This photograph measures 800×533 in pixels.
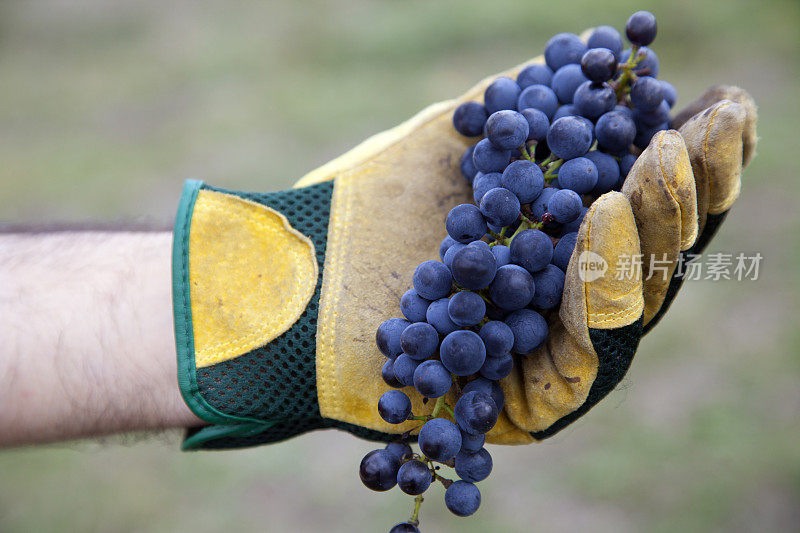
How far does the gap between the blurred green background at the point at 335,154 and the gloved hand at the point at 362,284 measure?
0.22 metres

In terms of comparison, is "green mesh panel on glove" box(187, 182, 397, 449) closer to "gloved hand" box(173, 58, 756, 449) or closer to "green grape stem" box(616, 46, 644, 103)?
"gloved hand" box(173, 58, 756, 449)

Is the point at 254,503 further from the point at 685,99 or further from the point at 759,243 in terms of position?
the point at 685,99

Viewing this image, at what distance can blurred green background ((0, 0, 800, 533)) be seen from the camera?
2490 millimetres

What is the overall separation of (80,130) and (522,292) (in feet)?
14.0

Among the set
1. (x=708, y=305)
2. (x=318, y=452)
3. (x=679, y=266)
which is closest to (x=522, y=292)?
(x=679, y=266)

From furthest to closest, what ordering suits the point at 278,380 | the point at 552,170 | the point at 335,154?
the point at 335,154, the point at 278,380, the point at 552,170

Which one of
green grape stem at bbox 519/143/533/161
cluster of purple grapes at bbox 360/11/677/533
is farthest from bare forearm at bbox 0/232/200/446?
green grape stem at bbox 519/143/533/161

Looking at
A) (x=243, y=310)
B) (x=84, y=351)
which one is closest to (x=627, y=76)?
(x=243, y=310)

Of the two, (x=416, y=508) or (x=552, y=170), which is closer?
(x=416, y=508)

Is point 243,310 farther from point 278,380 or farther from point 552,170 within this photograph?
point 552,170

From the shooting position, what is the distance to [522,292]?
1000 millimetres

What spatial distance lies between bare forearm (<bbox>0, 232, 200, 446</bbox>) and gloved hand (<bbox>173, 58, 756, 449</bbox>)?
0.09 meters

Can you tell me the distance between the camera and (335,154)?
3924mm

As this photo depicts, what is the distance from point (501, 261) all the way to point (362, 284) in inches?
13.2
